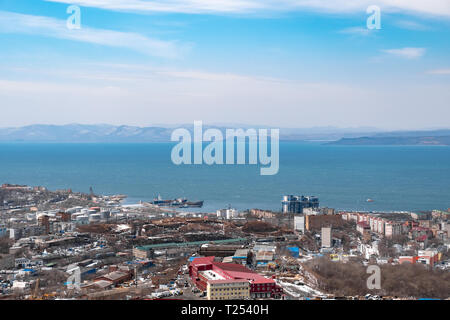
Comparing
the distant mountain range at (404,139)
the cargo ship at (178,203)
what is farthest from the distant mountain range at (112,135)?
the cargo ship at (178,203)

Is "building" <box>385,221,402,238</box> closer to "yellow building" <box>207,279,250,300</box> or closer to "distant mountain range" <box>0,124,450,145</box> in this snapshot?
"yellow building" <box>207,279,250,300</box>

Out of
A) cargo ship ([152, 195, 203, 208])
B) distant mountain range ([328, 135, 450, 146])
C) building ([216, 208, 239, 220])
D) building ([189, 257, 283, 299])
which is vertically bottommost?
cargo ship ([152, 195, 203, 208])

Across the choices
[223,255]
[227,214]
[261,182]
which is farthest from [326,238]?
[261,182]

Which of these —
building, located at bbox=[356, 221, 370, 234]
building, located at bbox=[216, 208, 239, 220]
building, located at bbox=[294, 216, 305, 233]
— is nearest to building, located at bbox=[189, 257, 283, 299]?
building, located at bbox=[294, 216, 305, 233]

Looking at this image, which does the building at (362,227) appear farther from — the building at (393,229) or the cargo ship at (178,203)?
the cargo ship at (178,203)

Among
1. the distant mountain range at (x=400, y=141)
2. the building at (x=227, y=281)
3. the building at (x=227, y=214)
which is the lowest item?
the building at (x=227, y=214)

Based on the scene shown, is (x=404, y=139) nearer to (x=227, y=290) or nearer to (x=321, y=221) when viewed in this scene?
(x=321, y=221)

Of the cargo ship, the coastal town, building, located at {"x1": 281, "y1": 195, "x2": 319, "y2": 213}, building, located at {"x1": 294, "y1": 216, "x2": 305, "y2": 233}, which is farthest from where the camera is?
the cargo ship
